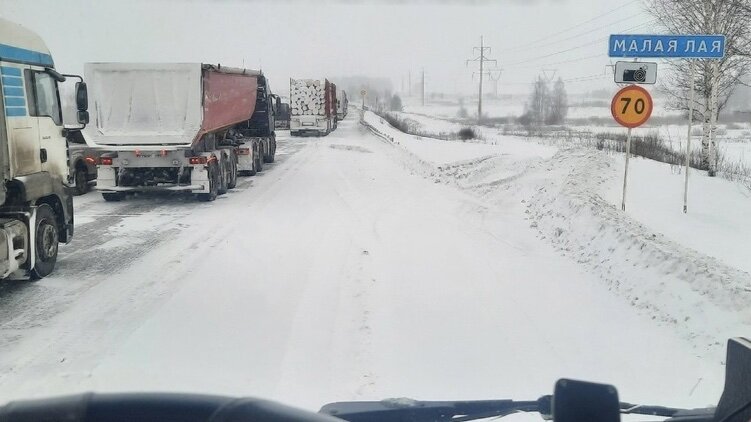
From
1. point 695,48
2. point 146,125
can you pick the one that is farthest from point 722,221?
point 146,125

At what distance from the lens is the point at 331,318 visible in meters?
6.64

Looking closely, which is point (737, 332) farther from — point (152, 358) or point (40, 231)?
point (40, 231)

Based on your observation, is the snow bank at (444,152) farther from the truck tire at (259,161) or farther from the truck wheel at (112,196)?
the truck wheel at (112,196)

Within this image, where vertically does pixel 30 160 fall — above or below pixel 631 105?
below

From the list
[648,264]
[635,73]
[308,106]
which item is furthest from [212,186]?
[308,106]

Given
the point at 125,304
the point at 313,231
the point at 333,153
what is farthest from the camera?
the point at 333,153

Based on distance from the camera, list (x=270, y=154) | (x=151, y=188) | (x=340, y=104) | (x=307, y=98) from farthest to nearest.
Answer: (x=340, y=104) → (x=307, y=98) → (x=270, y=154) → (x=151, y=188)

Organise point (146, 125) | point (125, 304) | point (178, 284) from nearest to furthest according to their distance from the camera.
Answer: point (125, 304)
point (178, 284)
point (146, 125)

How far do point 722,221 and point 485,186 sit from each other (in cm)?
601

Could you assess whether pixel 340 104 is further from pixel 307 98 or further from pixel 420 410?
pixel 420 410

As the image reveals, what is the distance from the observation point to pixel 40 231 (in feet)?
27.0

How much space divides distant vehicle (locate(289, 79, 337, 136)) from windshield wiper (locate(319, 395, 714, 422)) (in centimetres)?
4228

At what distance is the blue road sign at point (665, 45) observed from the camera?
10250mm

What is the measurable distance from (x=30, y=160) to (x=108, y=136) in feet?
21.5
